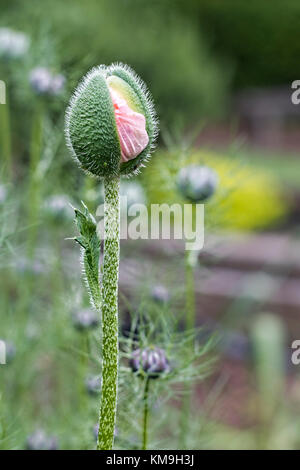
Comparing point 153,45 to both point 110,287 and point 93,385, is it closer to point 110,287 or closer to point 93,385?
point 93,385

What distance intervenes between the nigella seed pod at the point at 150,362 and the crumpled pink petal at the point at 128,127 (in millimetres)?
338

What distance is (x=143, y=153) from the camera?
513 millimetres

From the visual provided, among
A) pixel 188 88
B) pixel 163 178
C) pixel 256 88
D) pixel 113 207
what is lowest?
pixel 113 207

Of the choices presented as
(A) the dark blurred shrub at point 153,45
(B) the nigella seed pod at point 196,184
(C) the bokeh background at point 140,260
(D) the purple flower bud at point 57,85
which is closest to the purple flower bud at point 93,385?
(C) the bokeh background at point 140,260

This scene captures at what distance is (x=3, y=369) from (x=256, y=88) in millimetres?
8165

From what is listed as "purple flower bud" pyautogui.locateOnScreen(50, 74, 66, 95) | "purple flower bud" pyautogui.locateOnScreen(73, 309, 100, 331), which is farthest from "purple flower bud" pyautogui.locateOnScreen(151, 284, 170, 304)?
"purple flower bud" pyautogui.locateOnScreen(50, 74, 66, 95)

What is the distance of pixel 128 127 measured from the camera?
0.49 m

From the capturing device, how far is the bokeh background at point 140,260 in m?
1.10

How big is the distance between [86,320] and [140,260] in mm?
278

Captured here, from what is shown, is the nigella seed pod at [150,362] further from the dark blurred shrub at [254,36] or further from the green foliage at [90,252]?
the dark blurred shrub at [254,36]

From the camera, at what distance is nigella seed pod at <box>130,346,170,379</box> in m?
0.79

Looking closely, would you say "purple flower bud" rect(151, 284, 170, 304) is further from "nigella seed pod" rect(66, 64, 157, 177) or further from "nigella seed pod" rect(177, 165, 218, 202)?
"nigella seed pod" rect(66, 64, 157, 177)
